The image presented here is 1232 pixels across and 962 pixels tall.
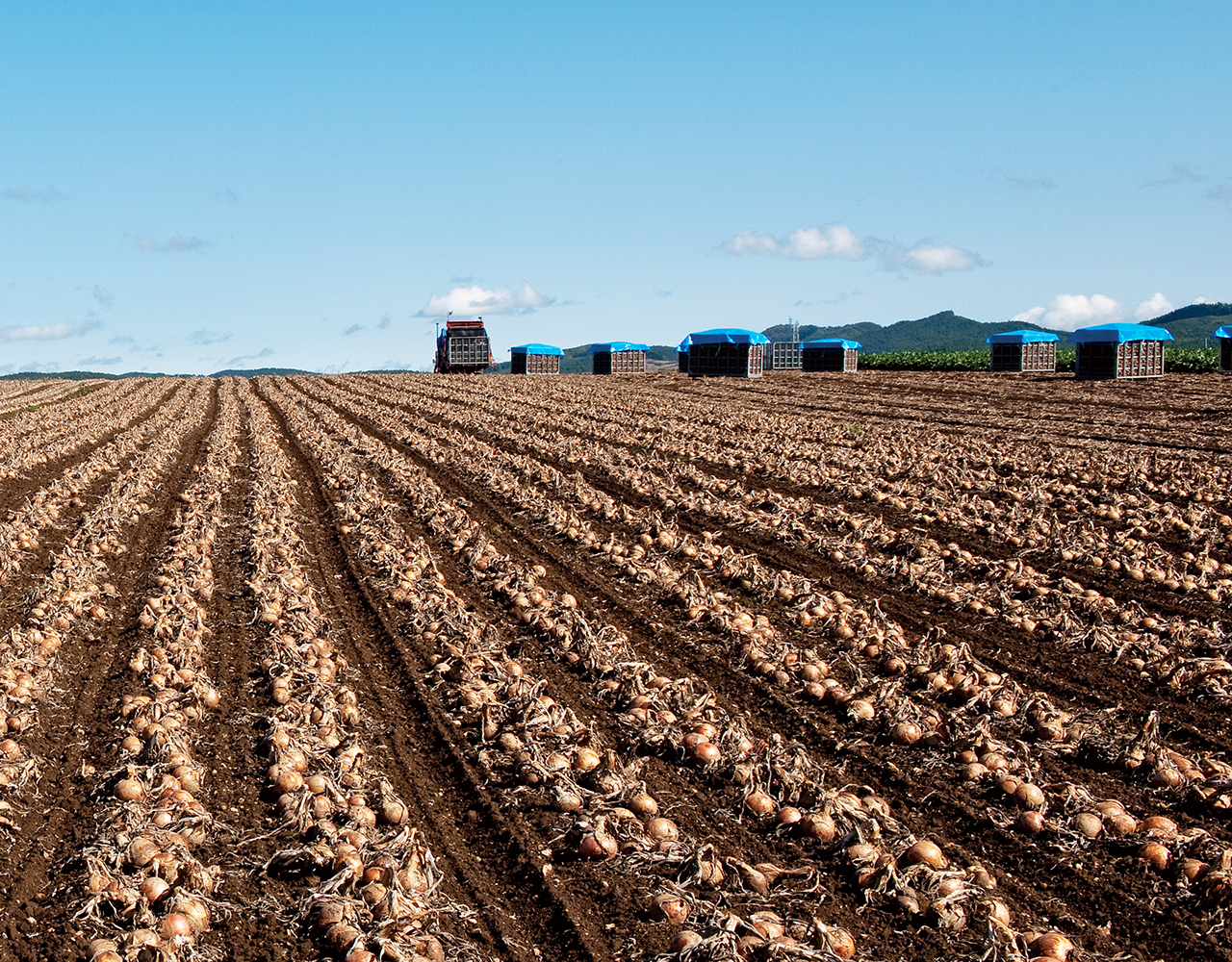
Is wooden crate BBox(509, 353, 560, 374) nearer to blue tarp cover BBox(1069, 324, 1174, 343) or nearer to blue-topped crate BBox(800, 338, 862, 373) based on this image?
blue-topped crate BBox(800, 338, 862, 373)

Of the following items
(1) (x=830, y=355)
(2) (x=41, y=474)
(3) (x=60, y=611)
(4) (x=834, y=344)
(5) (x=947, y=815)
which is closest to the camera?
(5) (x=947, y=815)

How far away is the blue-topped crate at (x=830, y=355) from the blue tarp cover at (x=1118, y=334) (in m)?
19.4

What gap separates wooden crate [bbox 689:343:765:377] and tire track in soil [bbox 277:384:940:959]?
171 ft

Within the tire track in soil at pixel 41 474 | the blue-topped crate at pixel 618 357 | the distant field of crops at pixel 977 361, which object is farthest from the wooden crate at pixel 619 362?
the tire track in soil at pixel 41 474

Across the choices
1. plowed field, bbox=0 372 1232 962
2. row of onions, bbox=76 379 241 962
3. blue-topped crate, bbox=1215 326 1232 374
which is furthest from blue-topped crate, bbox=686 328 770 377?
row of onions, bbox=76 379 241 962

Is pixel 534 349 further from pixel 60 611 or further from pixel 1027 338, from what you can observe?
pixel 60 611

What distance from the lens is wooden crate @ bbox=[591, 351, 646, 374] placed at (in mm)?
69188

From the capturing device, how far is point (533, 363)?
7125 cm

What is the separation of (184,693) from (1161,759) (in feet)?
21.6

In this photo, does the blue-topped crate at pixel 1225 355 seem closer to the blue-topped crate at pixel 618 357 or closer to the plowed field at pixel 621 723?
the blue-topped crate at pixel 618 357

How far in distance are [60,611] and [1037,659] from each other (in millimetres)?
8700

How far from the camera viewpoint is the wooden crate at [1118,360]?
47438 millimetres

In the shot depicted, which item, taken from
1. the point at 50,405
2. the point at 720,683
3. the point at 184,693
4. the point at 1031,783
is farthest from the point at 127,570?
the point at 50,405

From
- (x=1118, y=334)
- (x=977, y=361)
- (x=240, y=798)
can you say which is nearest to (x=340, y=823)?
(x=240, y=798)
